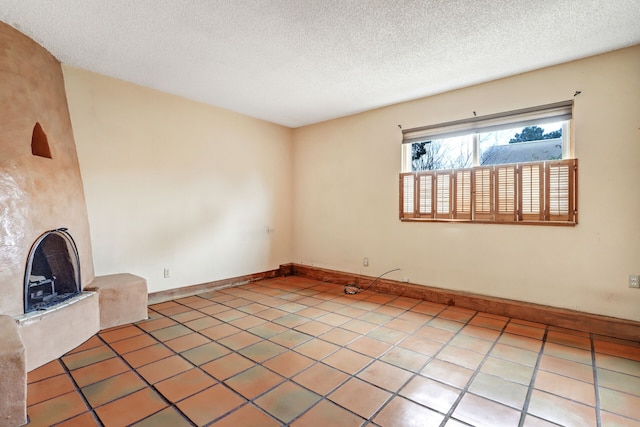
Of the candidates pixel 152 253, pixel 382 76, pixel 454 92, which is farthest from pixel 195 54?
pixel 454 92

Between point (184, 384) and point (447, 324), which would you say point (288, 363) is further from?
point (447, 324)

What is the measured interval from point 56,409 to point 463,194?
13.1ft

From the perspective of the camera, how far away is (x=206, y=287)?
4.28 m

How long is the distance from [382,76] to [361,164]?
1.50 metres

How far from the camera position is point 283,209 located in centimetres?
545

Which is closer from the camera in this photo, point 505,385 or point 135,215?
point 505,385

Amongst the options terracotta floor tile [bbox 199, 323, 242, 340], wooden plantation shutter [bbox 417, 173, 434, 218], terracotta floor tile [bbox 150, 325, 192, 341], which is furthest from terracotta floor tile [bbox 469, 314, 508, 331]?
terracotta floor tile [bbox 150, 325, 192, 341]

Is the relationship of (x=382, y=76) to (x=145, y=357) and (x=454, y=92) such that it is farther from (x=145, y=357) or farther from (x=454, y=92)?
(x=145, y=357)

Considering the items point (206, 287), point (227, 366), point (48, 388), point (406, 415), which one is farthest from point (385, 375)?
point (206, 287)

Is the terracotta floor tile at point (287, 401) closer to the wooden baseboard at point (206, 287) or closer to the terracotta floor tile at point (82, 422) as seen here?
the terracotta floor tile at point (82, 422)

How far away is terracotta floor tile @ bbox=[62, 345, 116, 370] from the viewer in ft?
7.49

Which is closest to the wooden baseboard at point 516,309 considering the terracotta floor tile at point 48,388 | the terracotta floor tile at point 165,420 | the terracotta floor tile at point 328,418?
the terracotta floor tile at point 328,418

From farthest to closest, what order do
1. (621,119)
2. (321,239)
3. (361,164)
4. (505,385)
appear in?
(321,239) → (361,164) → (621,119) → (505,385)

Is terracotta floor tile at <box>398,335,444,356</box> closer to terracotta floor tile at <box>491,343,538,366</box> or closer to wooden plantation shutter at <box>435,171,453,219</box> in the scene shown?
terracotta floor tile at <box>491,343,538,366</box>
